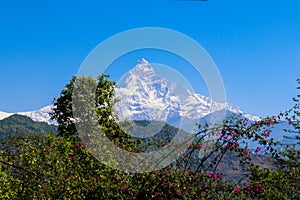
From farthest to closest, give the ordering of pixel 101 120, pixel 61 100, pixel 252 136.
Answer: pixel 61 100 → pixel 101 120 → pixel 252 136

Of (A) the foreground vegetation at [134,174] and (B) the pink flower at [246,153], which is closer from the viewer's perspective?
(A) the foreground vegetation at [134,174]

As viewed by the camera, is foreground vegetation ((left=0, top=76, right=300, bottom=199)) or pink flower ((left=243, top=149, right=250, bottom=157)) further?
pink flower ((left=243, top=149, right=250, bottom=157))

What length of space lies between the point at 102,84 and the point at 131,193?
19.8 metres

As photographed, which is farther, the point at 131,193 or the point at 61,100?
the point at 61,100

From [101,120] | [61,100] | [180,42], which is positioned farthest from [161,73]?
[61,100]

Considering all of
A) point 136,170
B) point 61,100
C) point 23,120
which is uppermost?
point 23,120

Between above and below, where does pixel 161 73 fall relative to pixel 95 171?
above

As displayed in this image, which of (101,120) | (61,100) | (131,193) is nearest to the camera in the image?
(131,193)

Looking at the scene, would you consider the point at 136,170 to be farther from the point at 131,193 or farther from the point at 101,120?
the point at 101,120

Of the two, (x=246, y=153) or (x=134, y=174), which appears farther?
(x=246, y=153)

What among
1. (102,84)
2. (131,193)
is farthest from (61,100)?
(131,193)

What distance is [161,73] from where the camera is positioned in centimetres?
735

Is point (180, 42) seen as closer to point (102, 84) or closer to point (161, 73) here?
point (161, 73)

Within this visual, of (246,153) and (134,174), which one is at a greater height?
(246,153)
